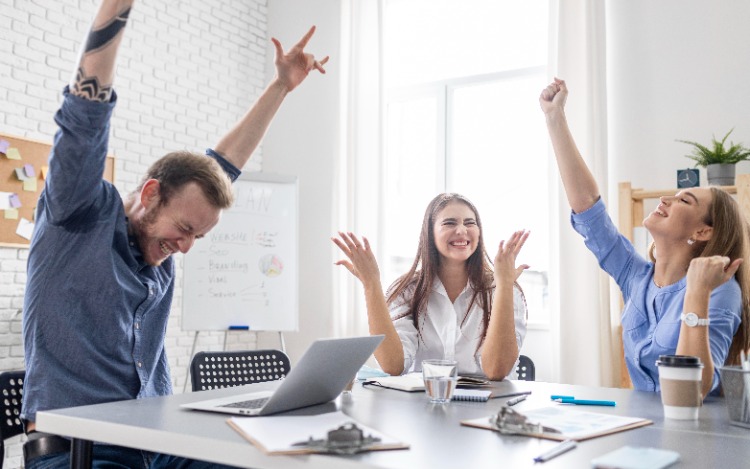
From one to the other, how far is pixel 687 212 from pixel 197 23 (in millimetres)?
4111

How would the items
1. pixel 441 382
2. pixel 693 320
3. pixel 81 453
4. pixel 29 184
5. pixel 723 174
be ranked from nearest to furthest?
pixel 81 453
pixel 441 382
pixel 693 320
pixel 723 174
pixel 29 184

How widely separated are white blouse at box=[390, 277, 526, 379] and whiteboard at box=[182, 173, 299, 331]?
2237mm

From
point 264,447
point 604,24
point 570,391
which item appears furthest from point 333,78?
point 264,447

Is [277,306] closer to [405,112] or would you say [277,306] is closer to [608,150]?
[405,112]

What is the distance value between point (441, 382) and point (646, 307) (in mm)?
877

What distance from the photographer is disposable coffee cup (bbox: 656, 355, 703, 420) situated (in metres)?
1.37

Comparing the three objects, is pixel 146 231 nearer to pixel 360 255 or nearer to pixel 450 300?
pixel 360 255

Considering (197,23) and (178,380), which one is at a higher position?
(197,23)

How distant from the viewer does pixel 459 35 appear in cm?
514

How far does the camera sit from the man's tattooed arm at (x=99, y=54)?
4.79 ft

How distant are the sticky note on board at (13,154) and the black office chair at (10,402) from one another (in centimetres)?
235

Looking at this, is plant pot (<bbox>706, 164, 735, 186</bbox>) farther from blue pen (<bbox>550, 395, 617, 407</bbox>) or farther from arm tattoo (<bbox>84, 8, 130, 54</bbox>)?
arm tattoo (<bbox>84, 8, 130, 54</bbox>)

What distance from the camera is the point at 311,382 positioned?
54.2 inches

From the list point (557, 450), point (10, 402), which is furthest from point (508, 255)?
point (10, 402)
